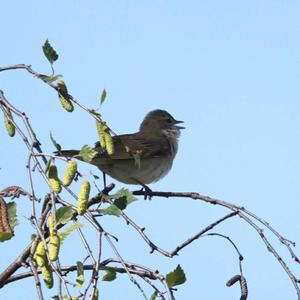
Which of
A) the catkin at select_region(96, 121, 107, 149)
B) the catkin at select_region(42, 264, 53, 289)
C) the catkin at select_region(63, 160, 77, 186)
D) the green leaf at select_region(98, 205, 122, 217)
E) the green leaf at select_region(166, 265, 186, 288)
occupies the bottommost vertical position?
the catkin at select_region(42, 264, 53, 289)

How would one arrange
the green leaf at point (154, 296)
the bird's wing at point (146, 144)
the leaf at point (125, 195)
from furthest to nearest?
the bird's wing at point (146, 144)
the leaf at point (125, 195)
the green leaf at point (154, 296)

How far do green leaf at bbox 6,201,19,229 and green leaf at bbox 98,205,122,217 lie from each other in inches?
14.3

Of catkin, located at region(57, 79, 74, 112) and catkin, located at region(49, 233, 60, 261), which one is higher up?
catkin, located at region(57, 79, 74, 112)

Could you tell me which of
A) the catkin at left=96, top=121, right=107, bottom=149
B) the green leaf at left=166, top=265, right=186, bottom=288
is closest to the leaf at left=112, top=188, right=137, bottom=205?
the catkin at left=96, top=121, right=107, bottom=149

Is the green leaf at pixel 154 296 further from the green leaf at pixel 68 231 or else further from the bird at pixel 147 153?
the bird at pixel 147 153

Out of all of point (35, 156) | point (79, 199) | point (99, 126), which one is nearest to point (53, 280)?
point (79, 199)

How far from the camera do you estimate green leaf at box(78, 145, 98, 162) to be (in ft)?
8.78

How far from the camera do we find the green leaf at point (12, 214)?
2981 millimetres

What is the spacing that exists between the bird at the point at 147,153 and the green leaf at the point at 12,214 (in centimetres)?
406

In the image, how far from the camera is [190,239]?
3248 mm

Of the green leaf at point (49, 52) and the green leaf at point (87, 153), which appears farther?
the green leaf at point (49, 52)

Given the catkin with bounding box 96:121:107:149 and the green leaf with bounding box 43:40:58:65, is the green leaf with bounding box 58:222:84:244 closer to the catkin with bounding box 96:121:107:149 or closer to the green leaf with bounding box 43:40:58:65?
the catkin with bounding box 96:121:107:149

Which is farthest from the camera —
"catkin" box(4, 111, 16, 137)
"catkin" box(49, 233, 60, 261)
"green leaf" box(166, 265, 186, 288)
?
"catkin" box(4, 111, 16, 137)

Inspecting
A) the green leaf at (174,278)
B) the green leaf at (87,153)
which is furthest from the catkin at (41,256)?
the green leaf at (174,278)
